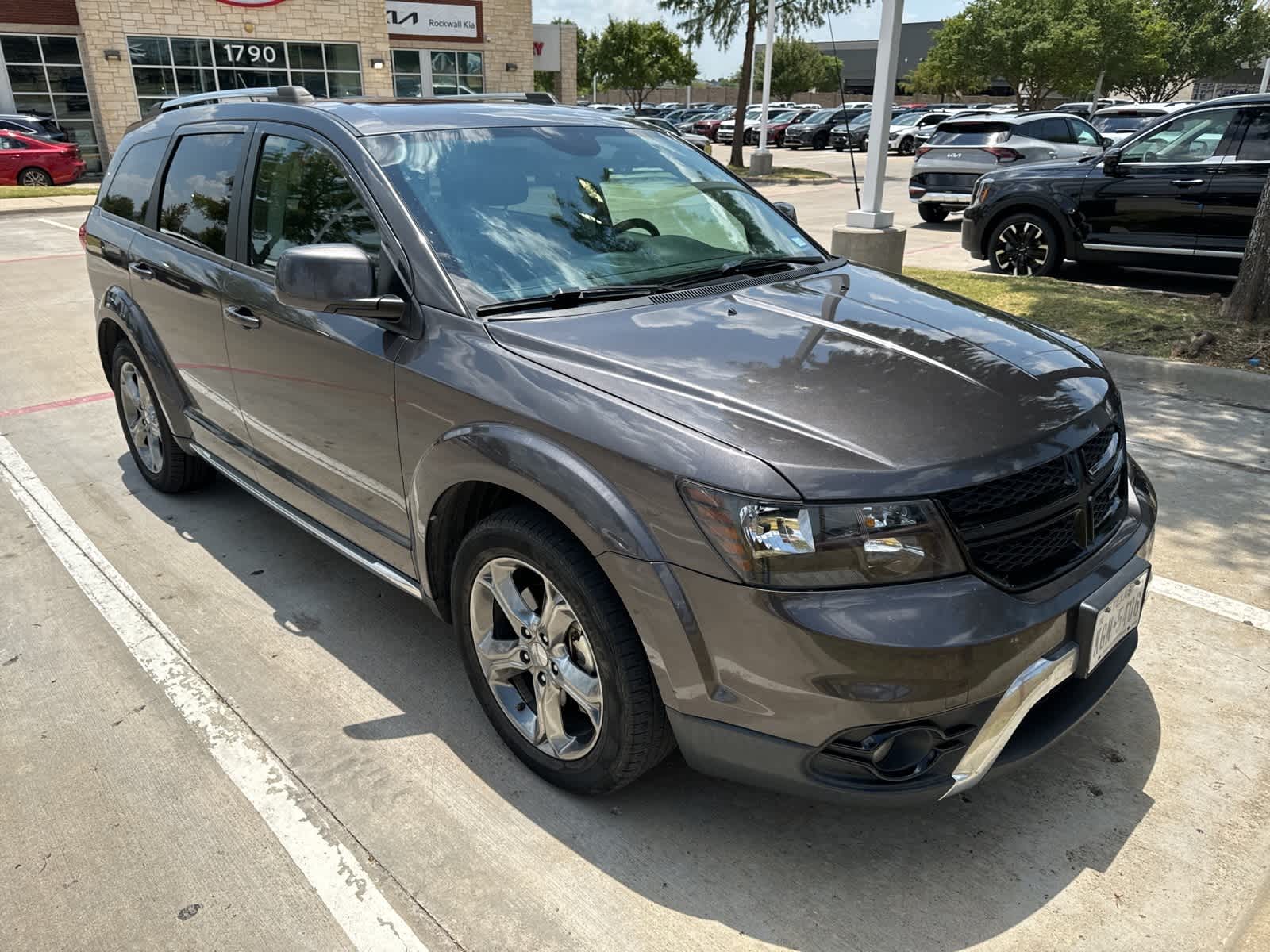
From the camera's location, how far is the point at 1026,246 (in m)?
9.84

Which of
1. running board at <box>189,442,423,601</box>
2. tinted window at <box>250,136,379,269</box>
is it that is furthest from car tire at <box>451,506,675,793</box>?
tinted window at <box>250,136,379,269</box>

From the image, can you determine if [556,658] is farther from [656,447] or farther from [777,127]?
[777,127]

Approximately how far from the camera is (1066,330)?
705 centimetres

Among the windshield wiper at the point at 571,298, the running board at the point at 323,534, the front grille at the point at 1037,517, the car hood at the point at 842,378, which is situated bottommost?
the running board at the point at 323,534

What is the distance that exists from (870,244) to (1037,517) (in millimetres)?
6817

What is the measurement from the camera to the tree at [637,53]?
5741cm

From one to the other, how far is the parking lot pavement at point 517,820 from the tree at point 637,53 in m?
59.2

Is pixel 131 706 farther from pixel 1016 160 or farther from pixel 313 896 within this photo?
pixel 1016 160

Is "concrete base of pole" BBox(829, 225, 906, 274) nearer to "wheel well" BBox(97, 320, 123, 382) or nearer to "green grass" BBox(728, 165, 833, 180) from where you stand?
"wheel well" BBox(97, 320, 123, 382)

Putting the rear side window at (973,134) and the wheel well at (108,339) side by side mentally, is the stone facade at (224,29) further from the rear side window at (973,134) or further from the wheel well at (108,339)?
the wheel well at (108,339)

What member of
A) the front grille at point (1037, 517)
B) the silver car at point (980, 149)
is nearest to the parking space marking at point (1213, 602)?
the front grille at point (1037, 517)

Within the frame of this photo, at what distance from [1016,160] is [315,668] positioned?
14.4 m

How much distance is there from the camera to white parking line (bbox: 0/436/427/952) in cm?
238

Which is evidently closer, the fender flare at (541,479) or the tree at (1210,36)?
the fender flare at (541,479)
